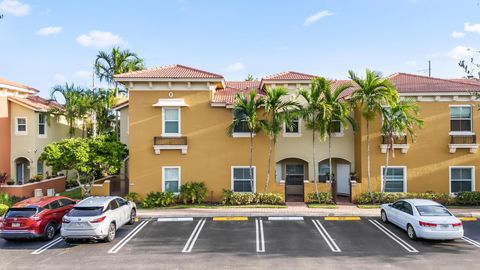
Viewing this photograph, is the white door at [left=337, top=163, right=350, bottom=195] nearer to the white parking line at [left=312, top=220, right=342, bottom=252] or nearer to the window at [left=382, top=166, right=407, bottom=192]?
the window at [left=382, top=166, right=407, bottom=192]

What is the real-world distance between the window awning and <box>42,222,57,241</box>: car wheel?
28.3ft

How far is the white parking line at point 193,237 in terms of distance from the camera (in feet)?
42.9

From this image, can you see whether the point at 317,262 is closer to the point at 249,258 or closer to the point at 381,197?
the point at 249,258

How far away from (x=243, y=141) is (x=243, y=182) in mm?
2442

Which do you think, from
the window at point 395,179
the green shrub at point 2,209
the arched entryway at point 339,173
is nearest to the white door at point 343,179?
the arched entryway at point 339,173

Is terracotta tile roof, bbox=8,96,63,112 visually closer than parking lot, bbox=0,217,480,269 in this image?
No

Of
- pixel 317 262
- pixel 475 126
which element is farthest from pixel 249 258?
pixel 475 126

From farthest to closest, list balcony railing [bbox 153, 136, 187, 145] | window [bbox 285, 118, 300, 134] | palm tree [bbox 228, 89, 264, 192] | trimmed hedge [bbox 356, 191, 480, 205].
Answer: window [bbox 285, 118, 300, 134]
balcony railing [bbox 153, 136, 187, 145]
trimmed hedge [bbox 356, 191, 480, 205]
palm tree [bbox 228, 89, 264, 192]

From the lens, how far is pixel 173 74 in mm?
20797

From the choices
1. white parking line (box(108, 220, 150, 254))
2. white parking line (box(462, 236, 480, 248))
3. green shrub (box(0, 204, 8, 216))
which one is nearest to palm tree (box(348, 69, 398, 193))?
white parking line (box(462, 236, 480, 248))

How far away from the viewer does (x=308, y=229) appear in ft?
51.3

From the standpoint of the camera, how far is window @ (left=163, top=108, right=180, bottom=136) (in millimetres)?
21016

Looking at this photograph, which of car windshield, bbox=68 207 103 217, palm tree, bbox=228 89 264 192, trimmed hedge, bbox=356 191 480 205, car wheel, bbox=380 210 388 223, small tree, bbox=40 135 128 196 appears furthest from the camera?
trimmed hedge, bbox=356 191 480 205

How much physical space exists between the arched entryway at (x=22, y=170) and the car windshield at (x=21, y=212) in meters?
14.4
